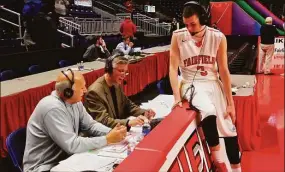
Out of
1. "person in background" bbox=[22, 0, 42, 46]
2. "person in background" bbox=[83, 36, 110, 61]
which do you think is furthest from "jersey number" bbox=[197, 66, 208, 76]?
"person in background" bbox=[22, 0, 42, 46]

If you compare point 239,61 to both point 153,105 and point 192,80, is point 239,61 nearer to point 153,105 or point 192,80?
point 153,105

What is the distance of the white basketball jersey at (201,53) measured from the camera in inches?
96.3

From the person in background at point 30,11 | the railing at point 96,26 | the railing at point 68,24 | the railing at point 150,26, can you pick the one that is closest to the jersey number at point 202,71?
the person in background at point 30,11

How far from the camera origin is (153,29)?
16922 mm

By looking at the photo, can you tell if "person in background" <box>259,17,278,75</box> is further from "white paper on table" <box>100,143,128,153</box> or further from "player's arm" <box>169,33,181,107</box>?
"white paper on table" <box>100,143,128,153</box>

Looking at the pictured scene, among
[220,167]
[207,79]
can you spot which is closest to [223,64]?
[207,79]

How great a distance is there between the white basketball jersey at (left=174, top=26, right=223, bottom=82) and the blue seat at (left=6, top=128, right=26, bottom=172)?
4.01 feet

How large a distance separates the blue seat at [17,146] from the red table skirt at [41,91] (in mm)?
118

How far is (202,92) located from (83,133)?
3.14 feet

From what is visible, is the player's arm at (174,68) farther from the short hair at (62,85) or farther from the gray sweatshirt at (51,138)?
the short hair at (62,85)

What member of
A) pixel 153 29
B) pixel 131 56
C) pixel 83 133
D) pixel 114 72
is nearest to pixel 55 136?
pixel 83 133

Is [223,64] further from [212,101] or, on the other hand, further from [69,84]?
[69,84]

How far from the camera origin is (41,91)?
450 cm

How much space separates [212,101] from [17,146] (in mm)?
1351
